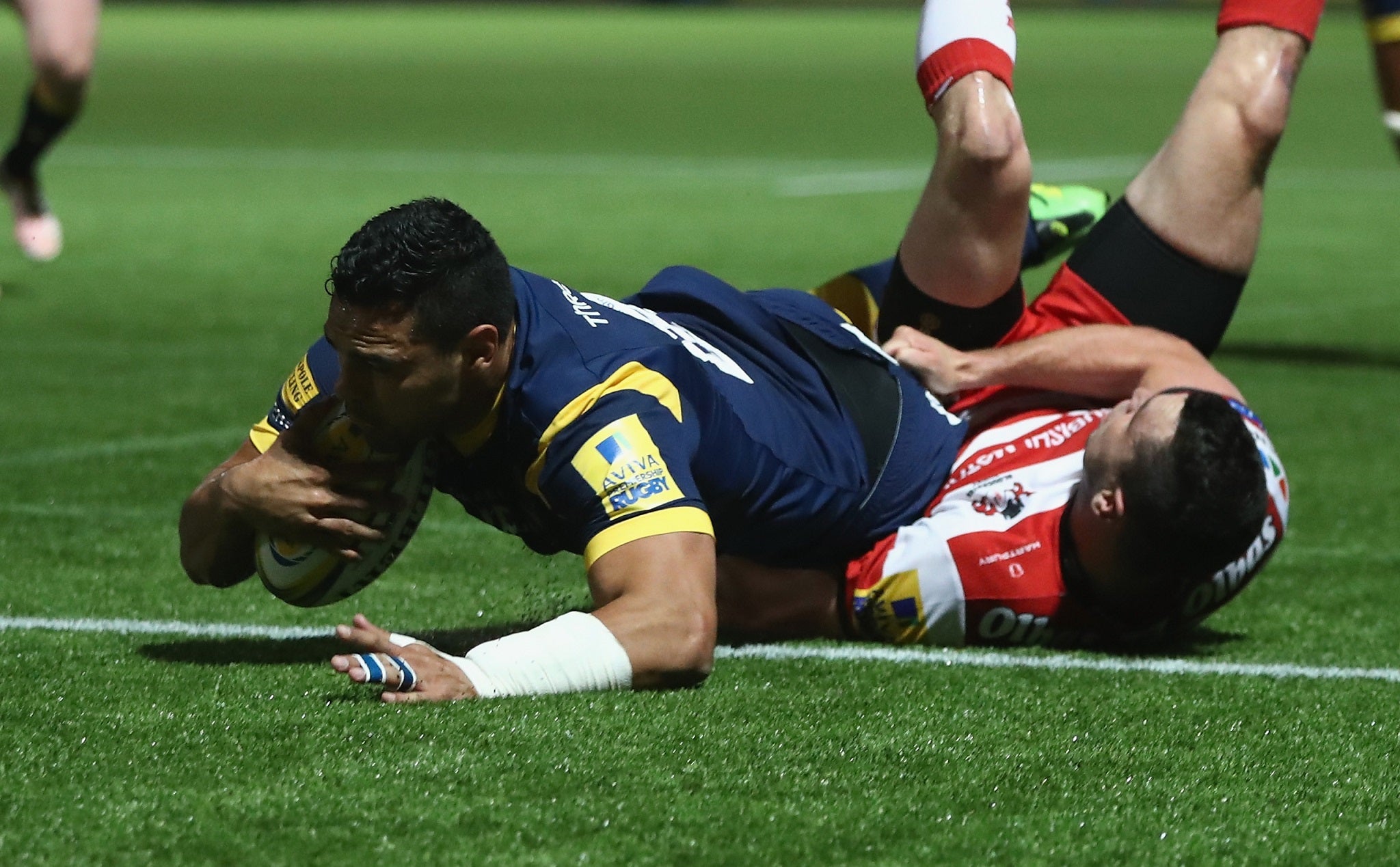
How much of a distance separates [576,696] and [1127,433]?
1.28m

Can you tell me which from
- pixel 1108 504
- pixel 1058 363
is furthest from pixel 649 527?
pixel 1058 363

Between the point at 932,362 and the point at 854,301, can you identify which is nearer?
the point at 932,362

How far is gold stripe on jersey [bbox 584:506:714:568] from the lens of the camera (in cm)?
359

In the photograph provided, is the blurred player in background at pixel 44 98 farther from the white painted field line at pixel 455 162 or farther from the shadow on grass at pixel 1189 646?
the shadow on grass at pixel 1189 646

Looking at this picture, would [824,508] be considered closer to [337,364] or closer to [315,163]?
[337,364]

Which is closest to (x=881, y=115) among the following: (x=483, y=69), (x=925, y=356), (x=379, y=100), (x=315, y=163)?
(x=379, y=100)

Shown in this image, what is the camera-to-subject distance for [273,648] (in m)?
4.10

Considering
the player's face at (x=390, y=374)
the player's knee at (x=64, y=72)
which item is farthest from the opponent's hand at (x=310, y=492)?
the player's knee at (x=64, y=72)

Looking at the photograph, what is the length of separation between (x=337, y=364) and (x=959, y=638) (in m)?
1.34

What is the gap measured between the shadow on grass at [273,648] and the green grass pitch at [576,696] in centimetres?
1

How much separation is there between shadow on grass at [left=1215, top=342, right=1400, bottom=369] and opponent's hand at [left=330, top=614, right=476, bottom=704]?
18.8 ft

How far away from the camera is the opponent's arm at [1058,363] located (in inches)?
191

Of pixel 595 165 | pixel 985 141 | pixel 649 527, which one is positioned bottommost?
pixel 595 165

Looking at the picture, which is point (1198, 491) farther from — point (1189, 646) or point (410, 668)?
point (410, 668)
